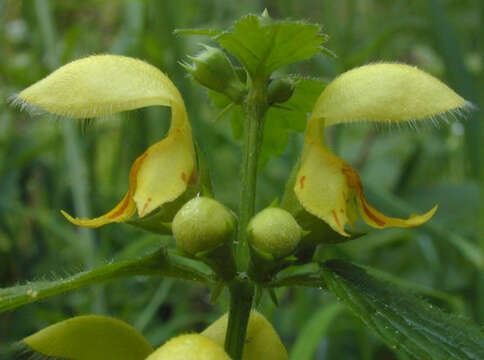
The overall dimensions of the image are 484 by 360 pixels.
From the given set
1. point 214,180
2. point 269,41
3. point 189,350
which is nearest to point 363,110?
point 269,41

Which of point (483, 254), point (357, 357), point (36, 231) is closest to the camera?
point (483, 254)

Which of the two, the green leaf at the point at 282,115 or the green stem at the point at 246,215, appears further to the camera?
the green leaf at the point at 282,115

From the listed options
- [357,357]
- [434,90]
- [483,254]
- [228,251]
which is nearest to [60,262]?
[357,357]

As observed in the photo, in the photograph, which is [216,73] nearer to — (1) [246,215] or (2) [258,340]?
(1) [246,215]

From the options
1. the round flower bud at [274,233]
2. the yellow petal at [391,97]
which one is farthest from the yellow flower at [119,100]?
the yellow petal at [391,97]

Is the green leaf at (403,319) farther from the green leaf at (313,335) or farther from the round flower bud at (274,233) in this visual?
the green leaf at (313,335)

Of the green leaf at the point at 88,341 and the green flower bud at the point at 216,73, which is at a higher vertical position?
the green flower bud at the point at 216,73

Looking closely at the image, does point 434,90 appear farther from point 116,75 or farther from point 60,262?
point 60,262
